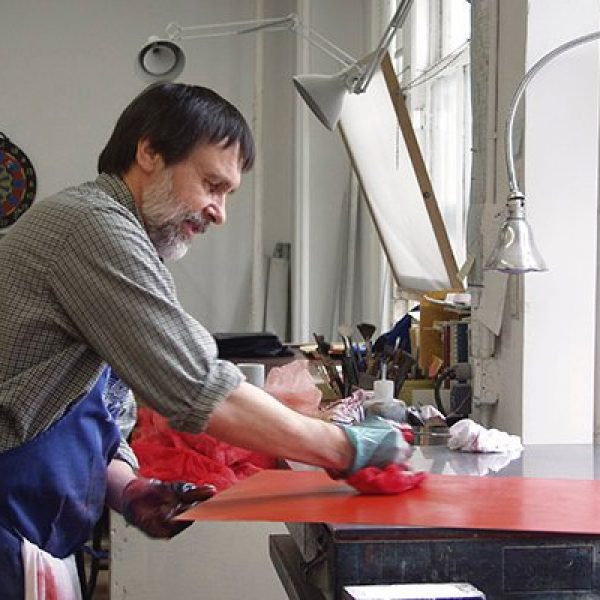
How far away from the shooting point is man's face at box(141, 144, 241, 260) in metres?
1.66

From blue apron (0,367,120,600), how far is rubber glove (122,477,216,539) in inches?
2.3

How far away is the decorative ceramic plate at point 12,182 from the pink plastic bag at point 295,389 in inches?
125

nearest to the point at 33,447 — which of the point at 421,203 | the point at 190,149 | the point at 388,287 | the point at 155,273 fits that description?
the point at 155,273

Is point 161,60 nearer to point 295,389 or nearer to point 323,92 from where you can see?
point 323,92

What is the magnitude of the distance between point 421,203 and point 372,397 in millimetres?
911

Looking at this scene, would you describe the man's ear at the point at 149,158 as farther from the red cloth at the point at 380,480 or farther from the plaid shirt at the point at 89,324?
the red cloth at the point at 380,480

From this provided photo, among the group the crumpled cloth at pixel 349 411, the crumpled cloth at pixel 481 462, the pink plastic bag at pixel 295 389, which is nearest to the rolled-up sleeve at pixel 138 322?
the crumpled cloth at pixel 481 462

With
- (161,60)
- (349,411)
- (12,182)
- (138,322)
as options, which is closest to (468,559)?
Result: (138,322)

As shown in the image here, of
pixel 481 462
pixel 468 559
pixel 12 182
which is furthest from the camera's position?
pixel 12 182

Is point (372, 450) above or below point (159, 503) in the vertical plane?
above

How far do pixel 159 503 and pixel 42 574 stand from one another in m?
0.22

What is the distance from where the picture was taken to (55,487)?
164 cm

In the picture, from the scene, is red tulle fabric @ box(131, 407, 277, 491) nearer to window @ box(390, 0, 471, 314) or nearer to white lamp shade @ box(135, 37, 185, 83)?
window @ box(390, 0, 471, 314)

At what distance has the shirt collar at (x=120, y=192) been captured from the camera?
166 centimetres
